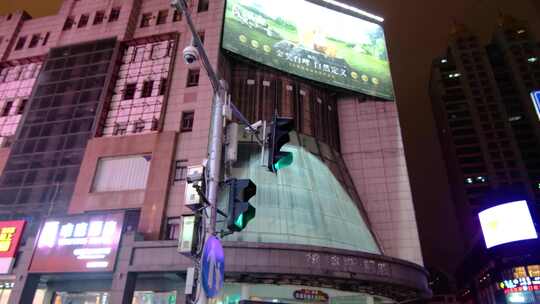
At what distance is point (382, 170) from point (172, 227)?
74.7 ft

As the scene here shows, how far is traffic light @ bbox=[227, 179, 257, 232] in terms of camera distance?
7129 mm

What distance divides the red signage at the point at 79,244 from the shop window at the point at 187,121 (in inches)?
356

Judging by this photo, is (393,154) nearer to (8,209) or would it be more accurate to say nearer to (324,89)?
(324,89)

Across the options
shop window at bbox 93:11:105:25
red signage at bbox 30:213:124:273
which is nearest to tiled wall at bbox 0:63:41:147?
shop window at bbox 93:11:105:25

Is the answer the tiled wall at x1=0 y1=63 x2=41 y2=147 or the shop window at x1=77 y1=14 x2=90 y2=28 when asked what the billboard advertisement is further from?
the tiled wall at x1=0 y1=63 x2=41 y2=147

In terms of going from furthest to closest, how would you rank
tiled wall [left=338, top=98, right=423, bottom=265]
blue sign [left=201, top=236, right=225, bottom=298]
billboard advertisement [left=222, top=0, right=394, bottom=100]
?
1. billboard advertisement [left=222, top=0, right=394, bottom=100]
2. tiled wall [left=338, top=98, right=423, bottom=265]
3. blue sign [left=201, top=236, right=225, bottom=298]

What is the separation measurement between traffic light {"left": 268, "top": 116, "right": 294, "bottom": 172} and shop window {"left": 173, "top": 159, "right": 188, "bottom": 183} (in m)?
22.8

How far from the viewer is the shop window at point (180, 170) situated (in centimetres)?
2964

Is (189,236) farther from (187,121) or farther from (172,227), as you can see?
(187,121)

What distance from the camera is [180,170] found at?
29984mm

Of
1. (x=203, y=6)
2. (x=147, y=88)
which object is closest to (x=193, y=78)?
(x=147, y=88)

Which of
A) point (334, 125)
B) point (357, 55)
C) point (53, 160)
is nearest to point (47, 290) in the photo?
point (53, 160)

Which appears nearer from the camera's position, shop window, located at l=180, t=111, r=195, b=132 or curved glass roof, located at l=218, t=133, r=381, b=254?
curved glass roof, located at l=218, t=133, r=381, b=254

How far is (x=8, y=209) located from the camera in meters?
31.9
